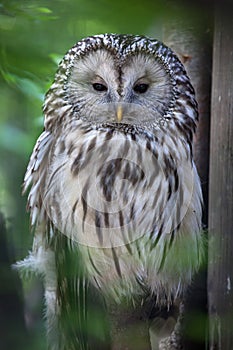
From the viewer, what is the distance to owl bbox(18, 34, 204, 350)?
0.88m

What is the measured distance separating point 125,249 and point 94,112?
25cm

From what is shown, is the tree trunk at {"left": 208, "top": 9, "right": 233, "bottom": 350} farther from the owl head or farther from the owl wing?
the owl wing

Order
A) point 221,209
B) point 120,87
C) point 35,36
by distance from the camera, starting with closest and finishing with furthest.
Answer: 1. point 35,36
2. point 120,87
3. point 221,209

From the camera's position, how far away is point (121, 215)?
0.94 metres

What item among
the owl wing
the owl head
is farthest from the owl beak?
the owl wing

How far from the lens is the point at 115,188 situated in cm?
94

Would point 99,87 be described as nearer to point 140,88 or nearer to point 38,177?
point 140,88

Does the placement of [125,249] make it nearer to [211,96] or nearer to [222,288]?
[222,288]

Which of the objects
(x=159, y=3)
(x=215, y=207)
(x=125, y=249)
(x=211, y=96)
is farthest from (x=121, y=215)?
(x=159, y=3)

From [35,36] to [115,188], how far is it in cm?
47

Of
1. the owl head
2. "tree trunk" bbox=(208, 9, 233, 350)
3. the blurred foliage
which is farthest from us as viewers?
"tree trunk" bbox=(208, 9, 233, 350)

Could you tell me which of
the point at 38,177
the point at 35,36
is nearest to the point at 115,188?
the point at 38,177

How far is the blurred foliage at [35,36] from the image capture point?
47cm

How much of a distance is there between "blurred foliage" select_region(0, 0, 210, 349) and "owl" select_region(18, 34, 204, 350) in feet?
0.52
